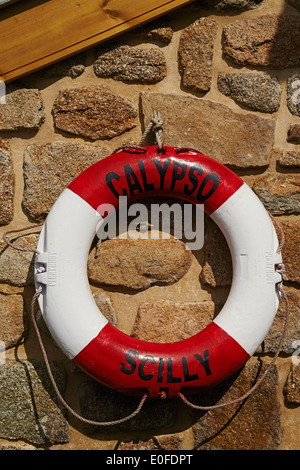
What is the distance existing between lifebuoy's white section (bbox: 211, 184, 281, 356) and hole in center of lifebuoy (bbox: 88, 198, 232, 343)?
0.09 metres

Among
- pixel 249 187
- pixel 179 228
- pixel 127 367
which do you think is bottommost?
pixel 127 367

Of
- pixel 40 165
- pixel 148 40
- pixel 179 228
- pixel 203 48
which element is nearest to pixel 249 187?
pixel 179 228

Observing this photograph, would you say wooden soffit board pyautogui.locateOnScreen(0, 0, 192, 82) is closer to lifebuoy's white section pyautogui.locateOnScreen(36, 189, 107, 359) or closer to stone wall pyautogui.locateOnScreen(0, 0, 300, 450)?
stone wall pyautogui.locateOnScreen(0, 0, 300, 450)

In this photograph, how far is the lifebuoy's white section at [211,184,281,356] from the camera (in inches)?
56.2

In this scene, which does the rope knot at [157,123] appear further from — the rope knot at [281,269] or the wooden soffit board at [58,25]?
the rope knot at [281,269]

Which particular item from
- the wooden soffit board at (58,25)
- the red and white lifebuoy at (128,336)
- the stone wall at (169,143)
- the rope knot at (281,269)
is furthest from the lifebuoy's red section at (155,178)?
the wooden soffit board at (58,25)

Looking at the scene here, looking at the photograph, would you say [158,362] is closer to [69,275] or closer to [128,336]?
[128,336]

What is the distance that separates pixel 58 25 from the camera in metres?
1.44

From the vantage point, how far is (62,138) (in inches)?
60.4

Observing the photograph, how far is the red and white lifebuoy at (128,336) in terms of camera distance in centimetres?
138

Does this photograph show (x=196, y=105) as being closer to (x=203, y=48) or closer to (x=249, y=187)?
(x=203, y=48)

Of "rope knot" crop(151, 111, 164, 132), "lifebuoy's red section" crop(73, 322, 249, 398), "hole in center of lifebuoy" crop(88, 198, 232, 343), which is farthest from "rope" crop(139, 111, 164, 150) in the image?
"lifebuoy's red section" crop(73, 322, 249, 398)

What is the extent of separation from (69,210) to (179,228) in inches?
14.6

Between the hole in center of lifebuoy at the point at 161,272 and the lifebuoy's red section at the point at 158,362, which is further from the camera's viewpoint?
the hole in center of lifebuoy at the point at 161,272
